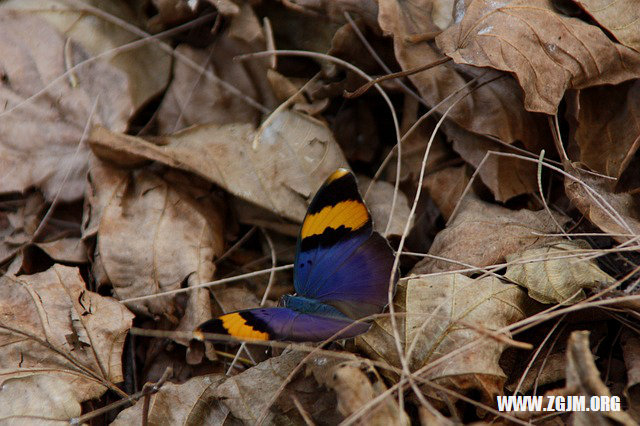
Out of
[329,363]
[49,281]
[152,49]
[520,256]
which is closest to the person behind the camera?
[329,363]

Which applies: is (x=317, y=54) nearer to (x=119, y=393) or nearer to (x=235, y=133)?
(x=235, y=133)

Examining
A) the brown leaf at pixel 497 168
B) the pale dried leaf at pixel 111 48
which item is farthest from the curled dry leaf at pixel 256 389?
the pale dried leaf at pixel 111 48

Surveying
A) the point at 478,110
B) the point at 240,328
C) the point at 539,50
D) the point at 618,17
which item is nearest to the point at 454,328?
the point at 240,328

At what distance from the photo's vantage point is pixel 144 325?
2020mm

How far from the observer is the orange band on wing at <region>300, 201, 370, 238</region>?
188 cm

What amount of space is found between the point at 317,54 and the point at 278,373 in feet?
4.11

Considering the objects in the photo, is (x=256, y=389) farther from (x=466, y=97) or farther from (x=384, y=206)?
(x=466, y=97)

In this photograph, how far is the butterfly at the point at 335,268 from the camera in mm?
1686

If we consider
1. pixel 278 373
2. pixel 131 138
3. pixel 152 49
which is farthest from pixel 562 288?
pixel 152 49

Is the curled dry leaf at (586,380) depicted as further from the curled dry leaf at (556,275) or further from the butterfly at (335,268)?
the butterfly at (335,268)

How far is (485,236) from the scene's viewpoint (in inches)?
75.8

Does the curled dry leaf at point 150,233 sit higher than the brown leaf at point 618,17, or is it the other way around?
the brown leaf at point 618,17

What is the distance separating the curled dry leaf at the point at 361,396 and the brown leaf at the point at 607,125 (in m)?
1.17

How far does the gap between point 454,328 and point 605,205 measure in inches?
27.5
